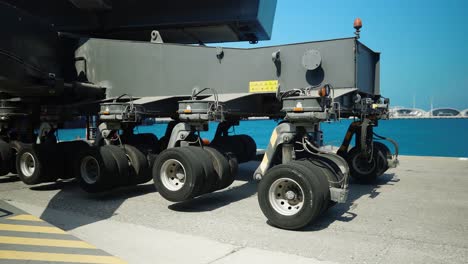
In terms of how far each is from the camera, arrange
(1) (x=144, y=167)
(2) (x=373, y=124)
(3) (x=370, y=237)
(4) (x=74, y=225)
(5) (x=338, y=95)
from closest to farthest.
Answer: (3) (x=370, y=237) < (4) (x=74, y=225) < (5) (x=338, y=95) < (1) (x=144, y=167) < (2) (x=373, y=124)

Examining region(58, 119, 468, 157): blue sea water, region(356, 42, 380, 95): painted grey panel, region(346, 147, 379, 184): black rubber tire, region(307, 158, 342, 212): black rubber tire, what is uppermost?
region(356, 42, 380, 95): painted grey panel

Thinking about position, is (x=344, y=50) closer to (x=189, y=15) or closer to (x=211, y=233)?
(x=211, y=233)

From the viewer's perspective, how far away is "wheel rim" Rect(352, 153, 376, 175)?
35.6ft

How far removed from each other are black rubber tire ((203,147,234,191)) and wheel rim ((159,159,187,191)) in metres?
0.68

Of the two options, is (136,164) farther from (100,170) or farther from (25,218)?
Result: (25,218)

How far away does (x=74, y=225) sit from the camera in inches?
268

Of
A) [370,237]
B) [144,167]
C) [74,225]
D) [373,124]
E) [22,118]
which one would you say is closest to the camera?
[370,237]

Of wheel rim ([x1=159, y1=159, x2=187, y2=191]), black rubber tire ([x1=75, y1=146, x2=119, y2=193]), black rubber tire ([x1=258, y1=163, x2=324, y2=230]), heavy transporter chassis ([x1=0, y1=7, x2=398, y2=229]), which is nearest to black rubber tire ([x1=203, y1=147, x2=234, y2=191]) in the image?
heavy transporter chassis ([x1=0, y1=7, x2=398, y2=229])

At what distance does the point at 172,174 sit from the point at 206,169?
811 mm

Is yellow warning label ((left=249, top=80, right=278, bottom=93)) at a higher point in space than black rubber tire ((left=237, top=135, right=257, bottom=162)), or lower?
higher

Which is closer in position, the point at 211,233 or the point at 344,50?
the point at 211,233

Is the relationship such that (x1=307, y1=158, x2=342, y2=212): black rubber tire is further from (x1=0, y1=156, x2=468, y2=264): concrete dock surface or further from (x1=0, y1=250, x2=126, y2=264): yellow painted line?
(x1=0, y1=250, x2=126, y2=264): yellow painted line

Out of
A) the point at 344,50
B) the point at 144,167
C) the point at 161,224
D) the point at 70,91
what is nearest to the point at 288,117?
the point at 344,50

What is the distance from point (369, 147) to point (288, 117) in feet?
15.0
